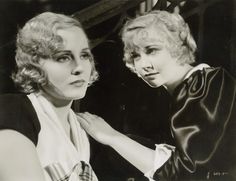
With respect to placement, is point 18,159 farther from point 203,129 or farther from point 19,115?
point 203,129

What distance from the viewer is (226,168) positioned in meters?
2.60

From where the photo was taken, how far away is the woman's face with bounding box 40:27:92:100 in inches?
98.9

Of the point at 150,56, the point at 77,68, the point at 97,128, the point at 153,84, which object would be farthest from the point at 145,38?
the point at 97,128

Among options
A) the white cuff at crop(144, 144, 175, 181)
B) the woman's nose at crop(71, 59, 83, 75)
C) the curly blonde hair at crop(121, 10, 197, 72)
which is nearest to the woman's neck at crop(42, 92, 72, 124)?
the woman's nose at crop(71, 59, 83, 75)

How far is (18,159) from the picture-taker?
2.44m

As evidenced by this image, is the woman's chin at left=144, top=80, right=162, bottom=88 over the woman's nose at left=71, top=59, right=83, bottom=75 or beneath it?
beneath

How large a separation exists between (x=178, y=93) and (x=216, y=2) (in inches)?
20.7

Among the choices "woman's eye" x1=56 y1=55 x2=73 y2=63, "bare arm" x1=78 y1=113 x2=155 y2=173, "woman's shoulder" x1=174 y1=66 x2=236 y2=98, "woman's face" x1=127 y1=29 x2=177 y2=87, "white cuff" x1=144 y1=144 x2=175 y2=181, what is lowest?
"white cuff" x1=144 y1=144 x2=175 y2=181

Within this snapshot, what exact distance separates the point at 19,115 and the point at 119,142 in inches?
→ 20.9

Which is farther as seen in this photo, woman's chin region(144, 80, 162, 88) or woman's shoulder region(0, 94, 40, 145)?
woman's chin region(144, 80, 162, 88)

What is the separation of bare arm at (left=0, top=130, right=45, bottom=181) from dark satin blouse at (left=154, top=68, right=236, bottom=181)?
2.06 ft

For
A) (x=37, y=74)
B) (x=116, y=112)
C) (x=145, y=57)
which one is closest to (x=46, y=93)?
(x=37, y=74)

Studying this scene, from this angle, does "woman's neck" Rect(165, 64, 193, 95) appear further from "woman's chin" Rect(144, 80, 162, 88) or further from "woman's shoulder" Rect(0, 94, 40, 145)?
"woman's shoulder" Rect(0, 94, 40, 145)

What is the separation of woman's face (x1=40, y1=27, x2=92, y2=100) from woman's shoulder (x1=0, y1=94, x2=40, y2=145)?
131mm
